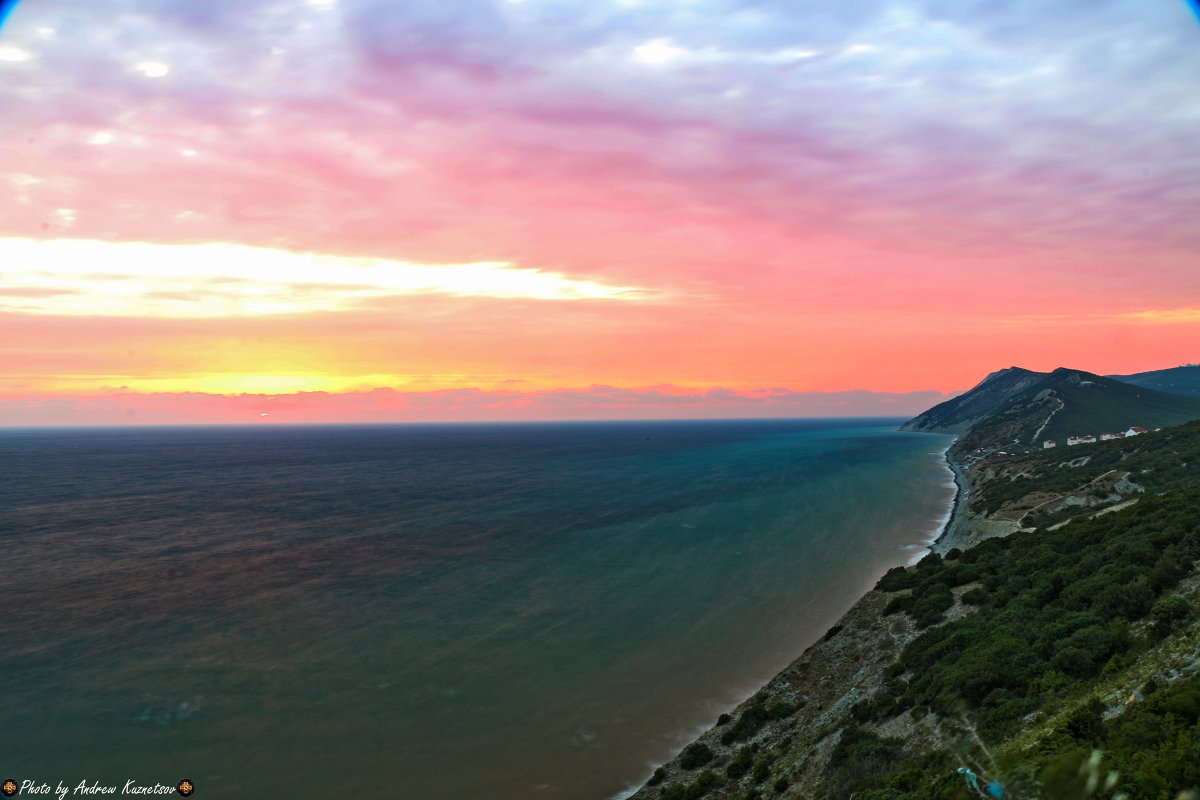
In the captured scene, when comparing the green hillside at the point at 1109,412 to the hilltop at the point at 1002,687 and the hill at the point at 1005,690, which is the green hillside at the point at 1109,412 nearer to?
the hilltop at the point at 1002,687

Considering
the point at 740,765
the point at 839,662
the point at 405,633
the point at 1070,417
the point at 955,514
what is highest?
the point at 1070,417

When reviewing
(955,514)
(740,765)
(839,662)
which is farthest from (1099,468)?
(740,765)

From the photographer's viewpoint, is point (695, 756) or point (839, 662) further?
point (839, 662)

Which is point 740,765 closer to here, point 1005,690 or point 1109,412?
point 1005,690

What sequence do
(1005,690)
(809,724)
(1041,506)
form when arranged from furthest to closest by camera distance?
(1041,506) < (809,724) < (1005,690)

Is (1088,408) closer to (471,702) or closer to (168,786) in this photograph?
(471,702)

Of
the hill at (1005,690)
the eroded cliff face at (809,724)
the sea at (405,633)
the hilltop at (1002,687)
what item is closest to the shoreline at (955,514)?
the sea at (405,633)

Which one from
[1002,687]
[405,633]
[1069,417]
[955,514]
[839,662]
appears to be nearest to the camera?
[1002,687]

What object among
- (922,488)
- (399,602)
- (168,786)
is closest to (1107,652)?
(168,786)
